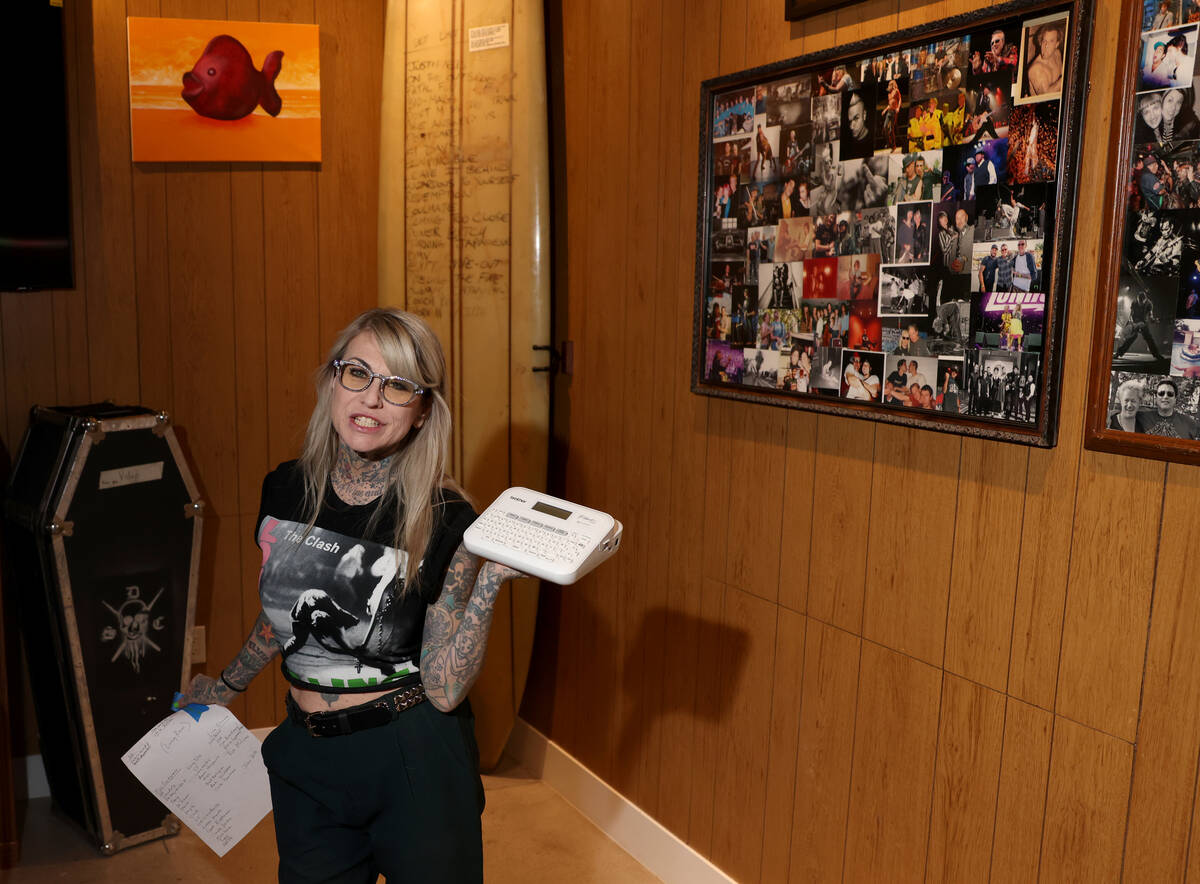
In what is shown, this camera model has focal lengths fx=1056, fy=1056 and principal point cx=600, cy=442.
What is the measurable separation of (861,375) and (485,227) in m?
1.31

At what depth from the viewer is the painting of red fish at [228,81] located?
298 cm

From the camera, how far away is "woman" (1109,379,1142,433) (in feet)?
5.09

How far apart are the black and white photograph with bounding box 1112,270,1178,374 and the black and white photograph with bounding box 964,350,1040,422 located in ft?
0.48

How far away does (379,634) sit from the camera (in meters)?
1.55

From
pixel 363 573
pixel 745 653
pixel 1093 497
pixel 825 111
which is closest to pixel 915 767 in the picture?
pixel 745 653

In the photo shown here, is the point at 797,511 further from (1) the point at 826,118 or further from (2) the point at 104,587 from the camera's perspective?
(2) the point at 104,587

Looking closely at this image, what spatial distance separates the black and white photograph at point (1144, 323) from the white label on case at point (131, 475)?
2.22m

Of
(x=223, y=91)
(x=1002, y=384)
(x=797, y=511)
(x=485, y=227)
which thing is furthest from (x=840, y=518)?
(x=223, y=91)

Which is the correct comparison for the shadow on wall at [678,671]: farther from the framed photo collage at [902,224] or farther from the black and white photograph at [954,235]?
the black and white photograph at [954,235]

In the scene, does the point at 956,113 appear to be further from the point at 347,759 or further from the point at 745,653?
the point at 347,759

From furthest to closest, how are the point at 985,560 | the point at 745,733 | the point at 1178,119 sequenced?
the point at 745,733
the point at 985,560
the point at 1178,119

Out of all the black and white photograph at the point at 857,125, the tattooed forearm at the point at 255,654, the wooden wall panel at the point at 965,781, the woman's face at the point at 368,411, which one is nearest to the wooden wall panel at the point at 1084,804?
the wooden wall panel at the point at 965,781

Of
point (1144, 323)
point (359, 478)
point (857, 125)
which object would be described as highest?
point (857, 125)

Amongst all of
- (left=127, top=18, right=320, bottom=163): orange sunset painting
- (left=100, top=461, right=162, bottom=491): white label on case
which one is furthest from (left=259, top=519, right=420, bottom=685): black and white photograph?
(left=127, top=18, right=320, bottom=163): orange sunset painting
